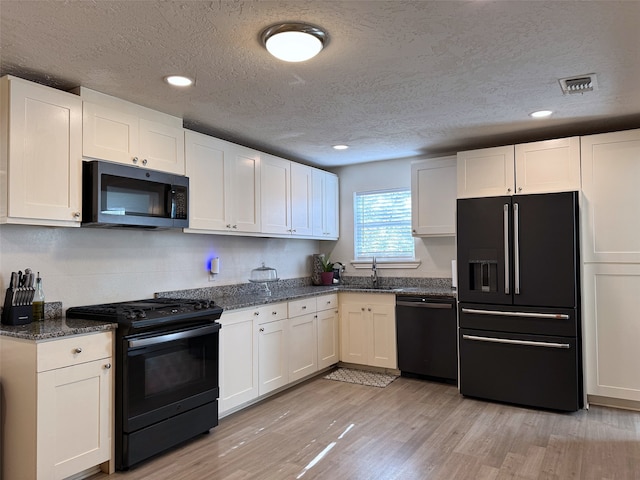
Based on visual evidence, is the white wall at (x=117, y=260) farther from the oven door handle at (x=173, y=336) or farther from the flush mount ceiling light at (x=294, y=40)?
the flush mount ceiling light at (x=294, y=40)

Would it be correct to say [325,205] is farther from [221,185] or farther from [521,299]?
[521,299]

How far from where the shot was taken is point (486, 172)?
4137 mm

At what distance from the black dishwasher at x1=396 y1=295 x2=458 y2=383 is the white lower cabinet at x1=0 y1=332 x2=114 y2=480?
2.78 m

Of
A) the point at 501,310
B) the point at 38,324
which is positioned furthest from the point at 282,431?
the point at 501,310

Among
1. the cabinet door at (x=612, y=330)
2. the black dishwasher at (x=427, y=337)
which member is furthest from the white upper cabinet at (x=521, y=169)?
the black dishwasher at (x=427, y=337)

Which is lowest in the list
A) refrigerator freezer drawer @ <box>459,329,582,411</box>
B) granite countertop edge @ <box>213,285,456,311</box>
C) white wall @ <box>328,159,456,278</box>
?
refrigerator freezer drawer @ <box>459,329,582,411</box>

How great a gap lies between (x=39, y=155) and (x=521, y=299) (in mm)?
3554

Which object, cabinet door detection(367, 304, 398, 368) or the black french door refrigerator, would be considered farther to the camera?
cabinet door detection(367, 304, 398, 368)

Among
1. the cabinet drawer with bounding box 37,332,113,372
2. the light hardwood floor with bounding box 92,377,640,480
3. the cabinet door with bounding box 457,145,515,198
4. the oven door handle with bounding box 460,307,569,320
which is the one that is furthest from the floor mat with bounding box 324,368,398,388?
the cabinet drawer with bounding box 37,332,113,372

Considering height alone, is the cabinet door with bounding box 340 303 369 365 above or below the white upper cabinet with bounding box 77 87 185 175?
below

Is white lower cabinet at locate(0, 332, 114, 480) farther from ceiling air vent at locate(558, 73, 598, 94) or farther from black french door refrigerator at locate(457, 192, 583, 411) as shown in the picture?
ceiling air vent at locate(558, 73, 598, 94)

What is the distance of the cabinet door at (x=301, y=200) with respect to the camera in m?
4.69

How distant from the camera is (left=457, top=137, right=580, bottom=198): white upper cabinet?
380 centimetres

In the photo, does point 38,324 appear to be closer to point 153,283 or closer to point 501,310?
point 153,283
